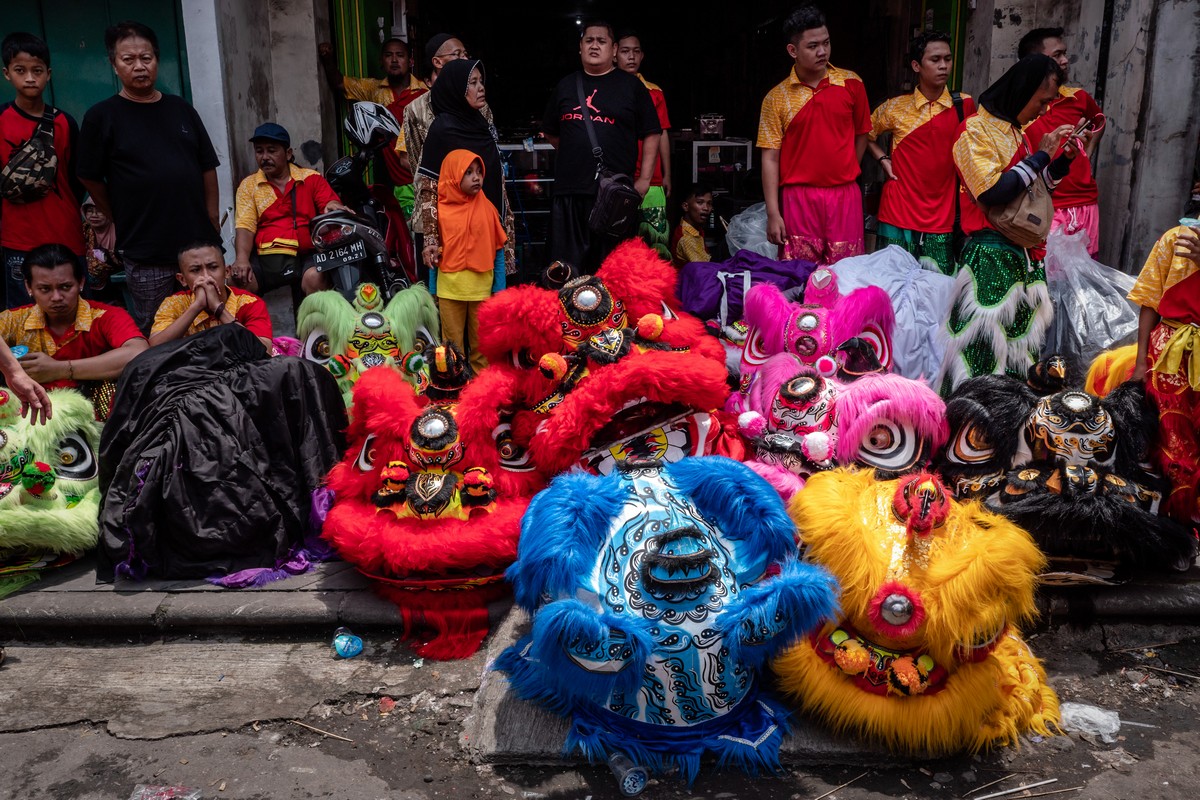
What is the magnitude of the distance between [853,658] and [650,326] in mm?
1665

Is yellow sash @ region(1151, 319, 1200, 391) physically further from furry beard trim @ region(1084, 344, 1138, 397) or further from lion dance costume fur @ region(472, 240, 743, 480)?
lion dance costume fur @ region(472, 240, 743, 480)

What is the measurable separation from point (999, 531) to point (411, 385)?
235 cm

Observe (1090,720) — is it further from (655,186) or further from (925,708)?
(655,186)

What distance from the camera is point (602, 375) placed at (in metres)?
3.75

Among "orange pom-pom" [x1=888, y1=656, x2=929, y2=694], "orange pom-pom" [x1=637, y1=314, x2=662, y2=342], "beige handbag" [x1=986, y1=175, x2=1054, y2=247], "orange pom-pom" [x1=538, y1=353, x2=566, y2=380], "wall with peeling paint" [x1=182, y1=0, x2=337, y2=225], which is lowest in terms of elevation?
"orange pom-pom" [x1=888, y1=656, x2=929, y2=694]

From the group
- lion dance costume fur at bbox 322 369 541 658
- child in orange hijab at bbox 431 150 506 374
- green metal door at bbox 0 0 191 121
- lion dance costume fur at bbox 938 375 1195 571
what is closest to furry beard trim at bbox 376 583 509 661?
lion dance costume fur at bbox 322 369 541 658

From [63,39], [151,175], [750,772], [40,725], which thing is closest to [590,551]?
[750,772]

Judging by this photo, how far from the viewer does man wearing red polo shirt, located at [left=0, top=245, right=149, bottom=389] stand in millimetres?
4344

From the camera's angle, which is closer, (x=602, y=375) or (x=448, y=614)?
(x=448, y=614)

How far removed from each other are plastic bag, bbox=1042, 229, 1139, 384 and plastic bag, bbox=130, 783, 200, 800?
4.65 metres

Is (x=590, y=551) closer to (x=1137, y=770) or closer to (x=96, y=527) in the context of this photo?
(x=1137, y=770)

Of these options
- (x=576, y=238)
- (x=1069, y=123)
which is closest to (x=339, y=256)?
(x=576, y=238)

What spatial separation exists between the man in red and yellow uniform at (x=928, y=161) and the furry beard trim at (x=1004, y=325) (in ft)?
4.40

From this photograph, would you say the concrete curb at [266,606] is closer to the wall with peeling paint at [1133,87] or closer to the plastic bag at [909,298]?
the plastic bag at [909,298]
